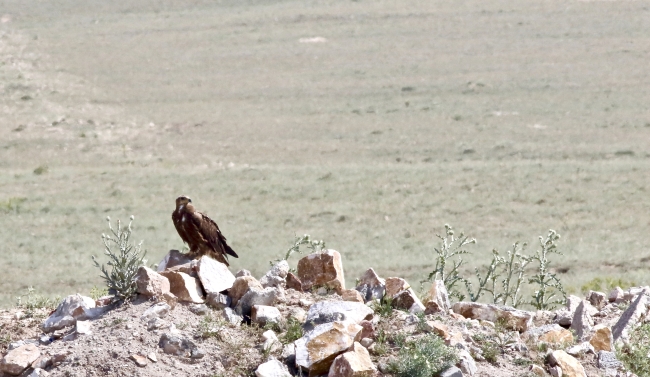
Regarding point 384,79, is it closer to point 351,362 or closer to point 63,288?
point 63,288

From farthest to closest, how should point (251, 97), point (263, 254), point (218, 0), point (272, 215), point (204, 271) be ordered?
point (218, 0) → point (251, 97) → point (272, 215) → point (263, 254) → point (204, 271)

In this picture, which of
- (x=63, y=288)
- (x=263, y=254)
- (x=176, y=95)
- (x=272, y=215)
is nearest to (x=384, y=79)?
→ (x=176, y=95)

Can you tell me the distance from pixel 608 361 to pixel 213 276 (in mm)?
3188

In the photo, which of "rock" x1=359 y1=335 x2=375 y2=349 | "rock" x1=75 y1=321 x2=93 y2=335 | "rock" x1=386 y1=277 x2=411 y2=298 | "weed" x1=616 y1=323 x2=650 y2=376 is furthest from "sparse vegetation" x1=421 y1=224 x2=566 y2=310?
"rock" x1=75 y1=321 x2=93 y2=335

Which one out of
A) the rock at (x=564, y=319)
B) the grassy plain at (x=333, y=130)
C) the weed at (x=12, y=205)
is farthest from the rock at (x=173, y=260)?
the weed at (x=12, y=205)

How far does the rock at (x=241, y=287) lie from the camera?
7.45 m

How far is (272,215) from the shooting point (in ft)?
90.8

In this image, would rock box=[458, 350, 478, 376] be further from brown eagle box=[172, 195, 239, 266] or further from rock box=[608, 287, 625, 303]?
rock box=[608, 287, 625, 303]

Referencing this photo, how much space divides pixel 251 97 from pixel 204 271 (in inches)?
1577

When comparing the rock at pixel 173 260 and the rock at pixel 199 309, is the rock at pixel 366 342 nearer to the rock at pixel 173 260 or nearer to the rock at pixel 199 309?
the rock at pixel 199 309

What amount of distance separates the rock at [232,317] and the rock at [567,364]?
93.3 inches

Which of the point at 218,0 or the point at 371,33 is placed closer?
the point at 371,33

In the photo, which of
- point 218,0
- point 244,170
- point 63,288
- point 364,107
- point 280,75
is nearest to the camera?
point 63,288

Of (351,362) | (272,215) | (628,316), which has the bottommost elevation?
(272,215)
